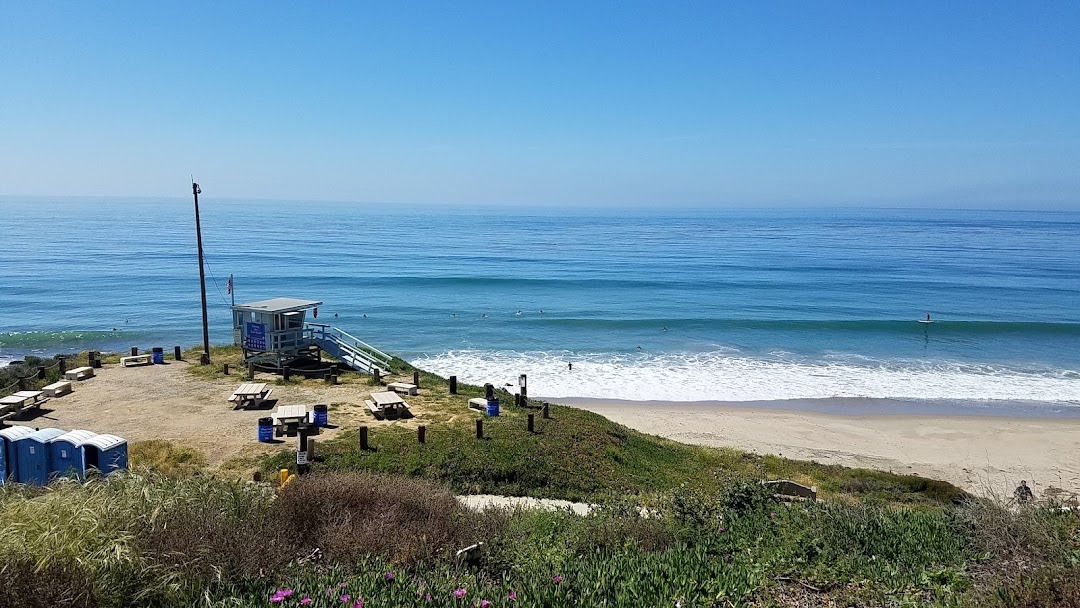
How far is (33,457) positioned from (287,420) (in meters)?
5.01

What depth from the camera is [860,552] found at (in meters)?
6.99

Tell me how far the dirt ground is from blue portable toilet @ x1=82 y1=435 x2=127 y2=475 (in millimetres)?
2242

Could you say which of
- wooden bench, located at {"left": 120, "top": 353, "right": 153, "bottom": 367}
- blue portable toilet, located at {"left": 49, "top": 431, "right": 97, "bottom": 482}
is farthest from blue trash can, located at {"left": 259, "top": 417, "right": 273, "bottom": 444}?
wooden bench, located at {"left": 120, "top": 353, "right": 153, "bottom": 367}

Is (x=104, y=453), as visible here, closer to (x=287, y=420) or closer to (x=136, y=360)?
(x=287, y=420)

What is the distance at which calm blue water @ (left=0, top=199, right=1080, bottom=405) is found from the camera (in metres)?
31.9

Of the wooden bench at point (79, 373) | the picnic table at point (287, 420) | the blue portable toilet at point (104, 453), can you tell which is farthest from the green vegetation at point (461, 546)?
the wooden bench at point (79, 373)

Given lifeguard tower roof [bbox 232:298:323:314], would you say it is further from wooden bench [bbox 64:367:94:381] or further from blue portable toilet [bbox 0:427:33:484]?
blue portable toilet [bbox 0:427:33:484]

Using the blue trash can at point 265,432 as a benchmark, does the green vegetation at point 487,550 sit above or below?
above

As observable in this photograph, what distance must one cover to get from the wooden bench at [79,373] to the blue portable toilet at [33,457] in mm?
9431

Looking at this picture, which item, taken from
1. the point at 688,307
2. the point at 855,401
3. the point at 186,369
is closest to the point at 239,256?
the point at 688,307

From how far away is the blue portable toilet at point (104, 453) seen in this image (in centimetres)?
1119

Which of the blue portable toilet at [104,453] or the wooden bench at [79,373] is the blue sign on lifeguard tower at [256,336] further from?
the blue portable toilet at [104,453]

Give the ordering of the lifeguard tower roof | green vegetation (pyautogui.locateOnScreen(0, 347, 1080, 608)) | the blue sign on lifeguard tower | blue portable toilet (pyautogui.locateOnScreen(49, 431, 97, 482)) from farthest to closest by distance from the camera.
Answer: the blue sign on lifeguard tower < the lifeguard tower roof < blue portable toilet (pyautogui.locateOnScreen(49, 431, 97, 482)) < green vegetation (pyautogui.locateOnScreen(0, 347, 1080, 608))

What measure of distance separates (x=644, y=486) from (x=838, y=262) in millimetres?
69519
